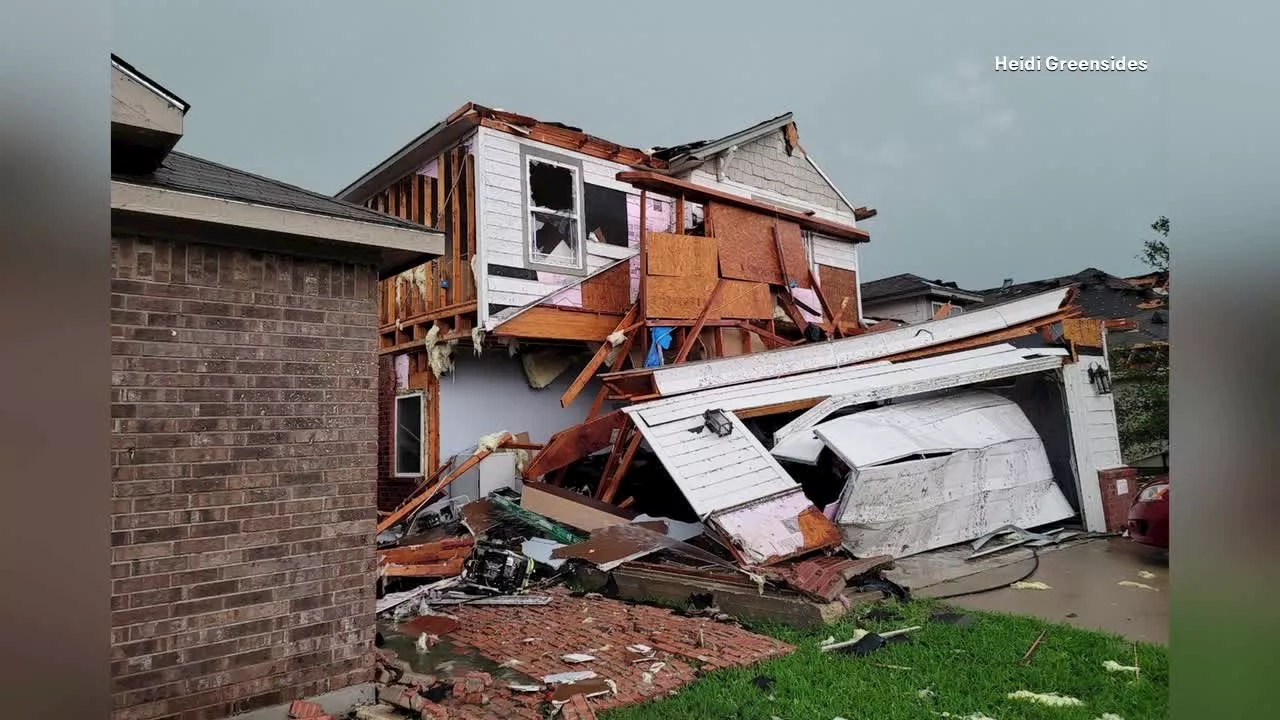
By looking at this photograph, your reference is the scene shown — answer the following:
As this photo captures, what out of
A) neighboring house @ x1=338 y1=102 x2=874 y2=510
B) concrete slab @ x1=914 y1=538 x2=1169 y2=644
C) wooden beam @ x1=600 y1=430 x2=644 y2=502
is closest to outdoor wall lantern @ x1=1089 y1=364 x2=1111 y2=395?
concrete slab @ x1=914 y1=538 x2=1169 y2=644

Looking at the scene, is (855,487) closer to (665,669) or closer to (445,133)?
(665,669)

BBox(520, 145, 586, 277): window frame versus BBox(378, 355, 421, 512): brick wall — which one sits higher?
BBox(520, 145, 586, 277): window frame

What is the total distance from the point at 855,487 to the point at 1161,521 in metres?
3.25

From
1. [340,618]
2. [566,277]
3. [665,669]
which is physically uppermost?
[566,277]

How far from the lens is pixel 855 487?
7.66 m

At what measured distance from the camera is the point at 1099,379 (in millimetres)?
10109

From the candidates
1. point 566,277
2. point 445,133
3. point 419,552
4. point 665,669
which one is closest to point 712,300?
point 566,277

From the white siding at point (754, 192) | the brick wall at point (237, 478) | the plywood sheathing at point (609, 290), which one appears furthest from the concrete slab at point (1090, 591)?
the white siding at point (754, 192)

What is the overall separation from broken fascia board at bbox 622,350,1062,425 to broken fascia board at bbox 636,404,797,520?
1.01 feet

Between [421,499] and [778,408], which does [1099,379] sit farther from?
[421,499]

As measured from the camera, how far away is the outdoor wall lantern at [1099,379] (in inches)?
396

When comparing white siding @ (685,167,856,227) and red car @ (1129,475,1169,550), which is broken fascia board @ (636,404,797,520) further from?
white siding @ (685,167,856,227)

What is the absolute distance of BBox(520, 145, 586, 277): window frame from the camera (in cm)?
1152
